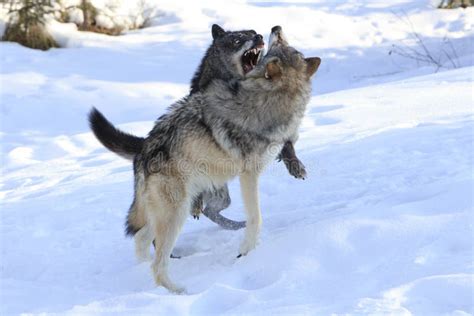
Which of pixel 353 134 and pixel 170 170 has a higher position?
pixel 170 170

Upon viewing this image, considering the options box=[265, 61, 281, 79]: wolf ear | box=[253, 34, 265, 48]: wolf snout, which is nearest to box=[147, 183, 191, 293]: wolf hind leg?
box=[265, 61, 281, 79]: wolf ear

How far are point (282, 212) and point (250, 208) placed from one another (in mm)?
1065

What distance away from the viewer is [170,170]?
4688 millimetres

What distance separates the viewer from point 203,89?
522 centimetres

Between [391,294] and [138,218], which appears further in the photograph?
[138,218]

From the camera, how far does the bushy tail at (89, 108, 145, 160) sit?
518 cm

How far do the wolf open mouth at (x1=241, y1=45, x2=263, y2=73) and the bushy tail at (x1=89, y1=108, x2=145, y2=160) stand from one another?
1.49 metres

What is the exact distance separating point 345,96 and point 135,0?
27.8ft

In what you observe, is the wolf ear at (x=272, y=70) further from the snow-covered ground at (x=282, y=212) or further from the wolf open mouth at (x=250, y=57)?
the wolf open mouth at (x=250, y=57)

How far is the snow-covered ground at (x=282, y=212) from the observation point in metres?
3.71

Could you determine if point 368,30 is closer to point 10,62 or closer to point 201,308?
point 10,62

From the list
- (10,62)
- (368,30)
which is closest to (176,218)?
(10,62)

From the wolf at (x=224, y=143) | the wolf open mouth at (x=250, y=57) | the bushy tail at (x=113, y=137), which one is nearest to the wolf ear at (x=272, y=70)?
the wolf at (x=224, y=143)

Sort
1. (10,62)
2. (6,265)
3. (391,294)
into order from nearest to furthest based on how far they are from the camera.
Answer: (391,294)
(6,265)
(10,62)
